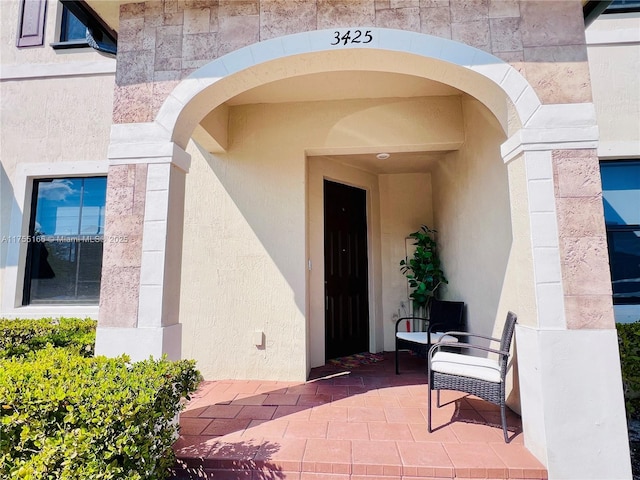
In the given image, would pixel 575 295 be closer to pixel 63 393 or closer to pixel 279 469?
pixel 279 469

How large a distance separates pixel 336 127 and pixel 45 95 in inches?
149

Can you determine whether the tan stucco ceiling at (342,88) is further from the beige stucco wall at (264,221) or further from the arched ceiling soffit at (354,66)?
the arched ceiling soffit at (354,66)

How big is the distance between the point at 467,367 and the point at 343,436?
1011mm

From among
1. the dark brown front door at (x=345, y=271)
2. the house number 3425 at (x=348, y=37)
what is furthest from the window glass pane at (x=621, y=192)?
the house number 3425 at (x=348, y=37)

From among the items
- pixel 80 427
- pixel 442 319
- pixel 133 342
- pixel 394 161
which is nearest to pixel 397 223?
pixel 394 161

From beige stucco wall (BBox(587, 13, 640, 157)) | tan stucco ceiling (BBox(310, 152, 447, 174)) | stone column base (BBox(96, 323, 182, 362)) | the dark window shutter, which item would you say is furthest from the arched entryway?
the dark window shutter

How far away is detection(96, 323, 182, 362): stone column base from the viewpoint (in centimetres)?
216

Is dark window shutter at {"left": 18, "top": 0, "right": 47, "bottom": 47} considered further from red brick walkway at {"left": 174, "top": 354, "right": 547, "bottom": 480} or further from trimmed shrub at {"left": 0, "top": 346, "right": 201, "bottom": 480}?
red brick walkway at {"left": 174, "top": 354, "right": 547, "bottom": 480}

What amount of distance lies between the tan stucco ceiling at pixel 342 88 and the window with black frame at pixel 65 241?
91.1 inches

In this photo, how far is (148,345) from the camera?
216cm

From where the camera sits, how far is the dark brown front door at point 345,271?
4504 millimetres

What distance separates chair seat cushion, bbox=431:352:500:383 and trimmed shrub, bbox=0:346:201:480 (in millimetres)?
1859

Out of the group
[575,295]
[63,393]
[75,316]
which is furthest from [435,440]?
[75,316]

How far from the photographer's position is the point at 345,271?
15.5 ft
